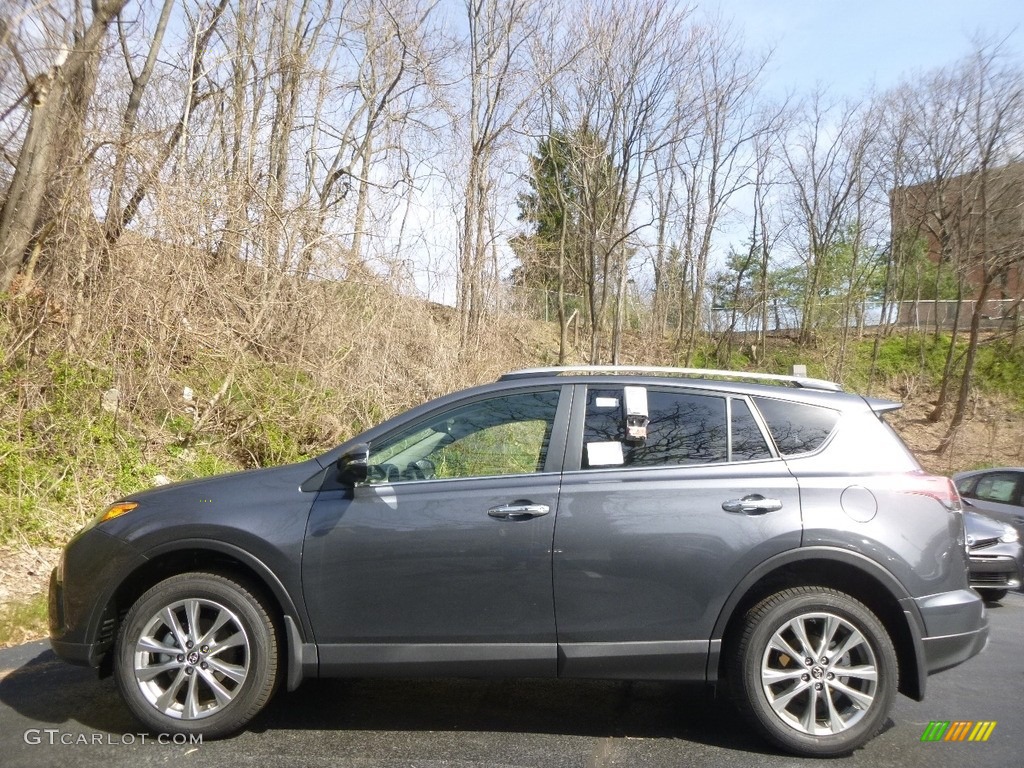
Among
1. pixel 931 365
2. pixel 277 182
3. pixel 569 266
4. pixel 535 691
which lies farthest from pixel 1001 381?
pixel 535 691

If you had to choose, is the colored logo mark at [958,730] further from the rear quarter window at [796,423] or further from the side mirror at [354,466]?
the side mirror at [354,466]

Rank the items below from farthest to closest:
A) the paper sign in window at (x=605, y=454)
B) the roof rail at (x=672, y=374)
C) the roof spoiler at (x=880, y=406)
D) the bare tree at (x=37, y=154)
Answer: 1. the bare tree at (x=37, y=154)
2. the roof rail at (x=672, y=374)
3. the roof spoiler at (x=880, y=406)
4. the paper sign in window at (x=605, y=454)

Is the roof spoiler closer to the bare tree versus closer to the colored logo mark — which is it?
the colored logo mark

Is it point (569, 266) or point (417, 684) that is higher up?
point (569, 266)

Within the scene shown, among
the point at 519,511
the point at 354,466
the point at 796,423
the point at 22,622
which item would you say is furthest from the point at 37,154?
the point at 796,423

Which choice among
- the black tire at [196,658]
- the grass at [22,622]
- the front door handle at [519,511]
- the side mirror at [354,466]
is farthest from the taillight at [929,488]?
the grass at [22,622]

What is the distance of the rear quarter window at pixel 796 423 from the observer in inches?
172

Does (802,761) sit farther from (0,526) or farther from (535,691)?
(0,526)

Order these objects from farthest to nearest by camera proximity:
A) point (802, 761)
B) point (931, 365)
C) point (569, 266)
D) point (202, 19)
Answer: point (931, 365)
point (569, 266)
point (202, 19)
point (802, 761)

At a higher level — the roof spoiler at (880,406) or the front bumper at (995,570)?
the roof spoiler at (880,406)

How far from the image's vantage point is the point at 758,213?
3023 cm

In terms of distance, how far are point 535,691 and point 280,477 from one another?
1.92m

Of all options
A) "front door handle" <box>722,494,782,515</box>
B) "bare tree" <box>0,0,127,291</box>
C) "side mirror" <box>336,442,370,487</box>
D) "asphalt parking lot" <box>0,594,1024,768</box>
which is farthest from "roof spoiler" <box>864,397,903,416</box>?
"bare tree" <box>0,0,127,291</box>

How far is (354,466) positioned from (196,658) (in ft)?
3.89
